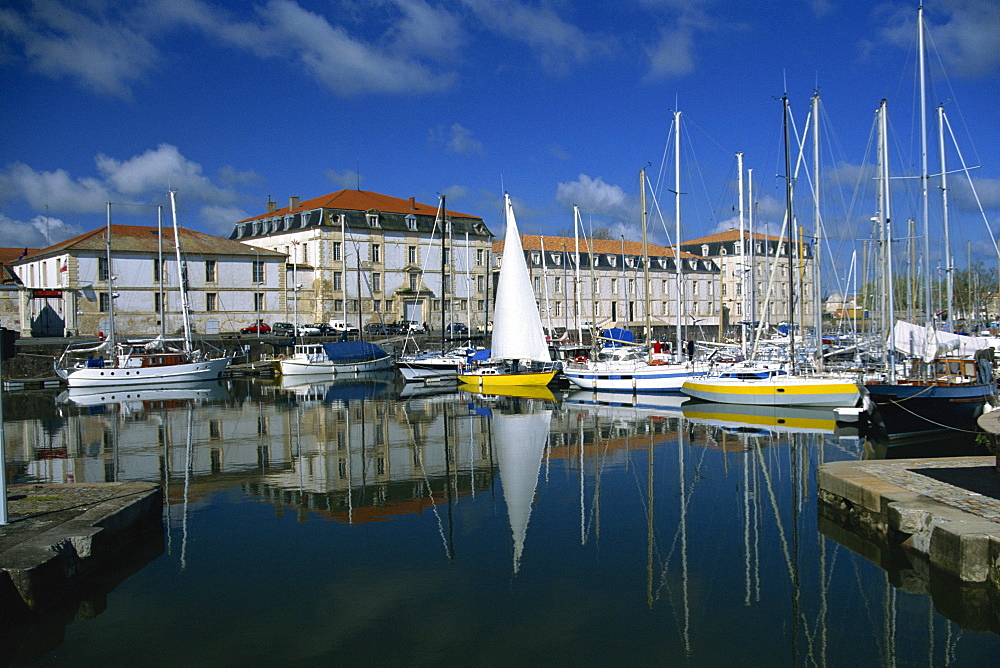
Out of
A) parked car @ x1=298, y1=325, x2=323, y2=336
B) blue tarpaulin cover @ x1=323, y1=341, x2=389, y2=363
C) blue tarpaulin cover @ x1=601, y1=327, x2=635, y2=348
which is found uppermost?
parked car @ x1=298, y1=325, x2=323, y2=336

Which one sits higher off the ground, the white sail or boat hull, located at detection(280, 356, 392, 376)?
the white sail

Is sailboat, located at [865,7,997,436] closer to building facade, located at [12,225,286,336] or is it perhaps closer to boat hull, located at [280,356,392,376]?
boat hull, located at [280,356,392,376]

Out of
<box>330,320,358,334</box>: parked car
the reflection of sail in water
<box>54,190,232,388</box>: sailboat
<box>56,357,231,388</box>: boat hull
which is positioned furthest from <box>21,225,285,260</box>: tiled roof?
the reflection of sail in water

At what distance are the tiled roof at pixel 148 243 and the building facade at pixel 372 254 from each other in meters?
4.00

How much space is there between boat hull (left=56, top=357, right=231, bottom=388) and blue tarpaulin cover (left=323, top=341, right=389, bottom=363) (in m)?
7.01

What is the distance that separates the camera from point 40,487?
12.8 metres

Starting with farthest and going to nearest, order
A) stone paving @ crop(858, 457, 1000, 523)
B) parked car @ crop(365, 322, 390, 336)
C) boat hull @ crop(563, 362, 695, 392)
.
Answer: parked car @ crop(365, 322, 390, 336) < boat hull @ crop(563, 362, 695, 392) < stone paving @ crop(858, 457, 1000, 523)

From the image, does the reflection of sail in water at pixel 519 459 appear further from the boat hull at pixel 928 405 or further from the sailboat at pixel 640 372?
the boat hull at pixel 928 405

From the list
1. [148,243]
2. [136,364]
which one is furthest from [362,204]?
[136,364]

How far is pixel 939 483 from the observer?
11891mm

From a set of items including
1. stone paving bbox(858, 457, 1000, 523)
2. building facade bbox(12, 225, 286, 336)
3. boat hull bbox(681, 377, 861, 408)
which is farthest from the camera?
building facade bbox(12, 225, 286, 336)

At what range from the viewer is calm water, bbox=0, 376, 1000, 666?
8.21m

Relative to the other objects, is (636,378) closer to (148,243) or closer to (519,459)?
(519,459)

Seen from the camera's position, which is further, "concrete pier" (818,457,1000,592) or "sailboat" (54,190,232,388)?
"sailboat" (54,190,232,388)
